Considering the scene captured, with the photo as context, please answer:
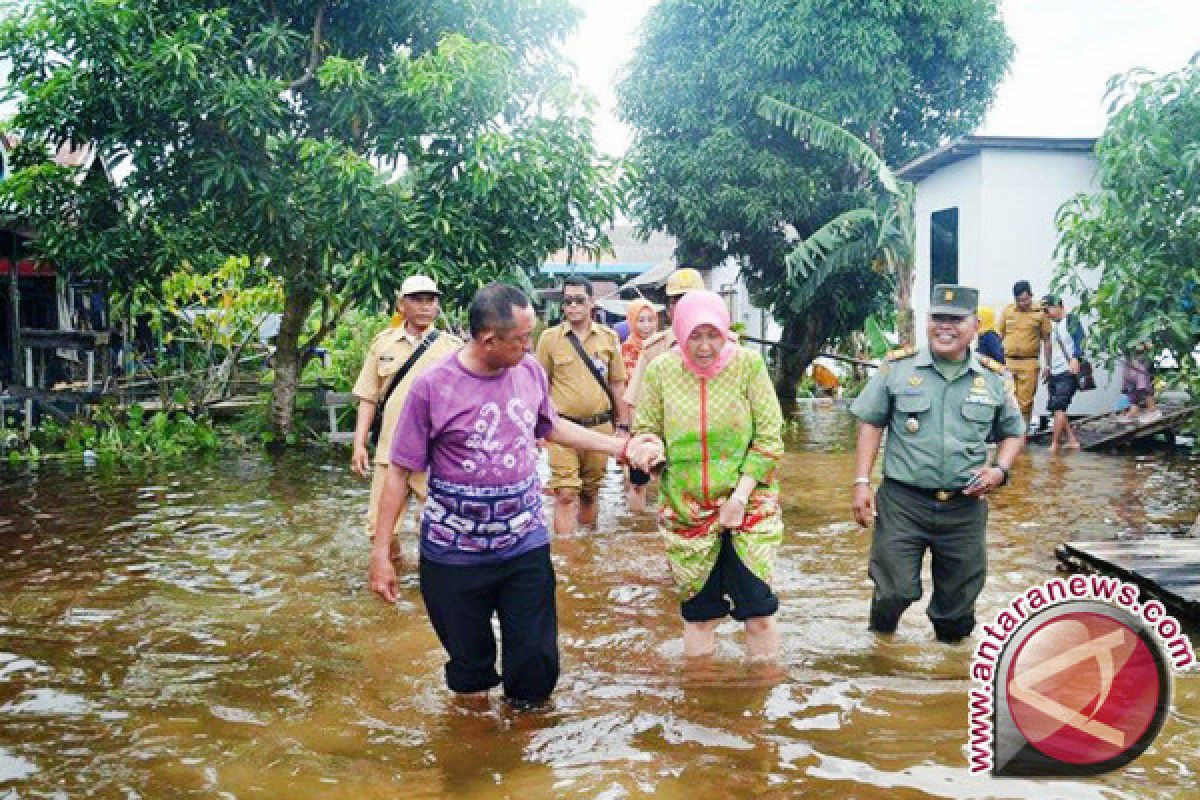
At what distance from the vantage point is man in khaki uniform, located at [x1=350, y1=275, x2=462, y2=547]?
674cm

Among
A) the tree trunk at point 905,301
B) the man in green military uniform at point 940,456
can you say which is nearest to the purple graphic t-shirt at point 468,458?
the man in green military uniform at point 940,456

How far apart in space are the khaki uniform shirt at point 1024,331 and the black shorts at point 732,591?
29.8 feet

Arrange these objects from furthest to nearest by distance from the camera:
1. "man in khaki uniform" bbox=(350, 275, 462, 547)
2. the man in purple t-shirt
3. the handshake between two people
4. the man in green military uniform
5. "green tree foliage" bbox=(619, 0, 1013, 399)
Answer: "green tree foliage" bbox=(619, 0, 1013, 399), "man in khaki uniform" bbox=(350, 275, 462, 547), the man in green military uniform, the handshake between two people, the man in purple t-shirt

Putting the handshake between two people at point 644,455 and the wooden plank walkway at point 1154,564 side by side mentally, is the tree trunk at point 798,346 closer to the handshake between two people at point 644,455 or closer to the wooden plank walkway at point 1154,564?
the wooden plank walkway at point 1154,564

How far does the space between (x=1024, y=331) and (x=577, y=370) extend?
23.1ft

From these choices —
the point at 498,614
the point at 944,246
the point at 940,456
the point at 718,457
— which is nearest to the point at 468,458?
the point at 498,614

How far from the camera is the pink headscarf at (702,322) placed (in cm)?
471

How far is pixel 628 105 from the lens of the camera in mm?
22859

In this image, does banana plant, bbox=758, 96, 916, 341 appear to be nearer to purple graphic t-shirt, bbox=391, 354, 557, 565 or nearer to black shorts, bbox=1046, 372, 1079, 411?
black shorts, bbox=1046, 372, 1079, 411

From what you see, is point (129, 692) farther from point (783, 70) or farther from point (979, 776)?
point (783, 70)

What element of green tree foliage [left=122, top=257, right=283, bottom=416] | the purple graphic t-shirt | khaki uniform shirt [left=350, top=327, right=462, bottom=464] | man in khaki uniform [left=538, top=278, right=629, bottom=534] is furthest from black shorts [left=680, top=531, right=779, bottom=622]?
green tree foliage [left=122, top=257, right=283, bottom=416]

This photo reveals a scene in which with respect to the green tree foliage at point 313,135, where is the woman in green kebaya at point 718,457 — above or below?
below

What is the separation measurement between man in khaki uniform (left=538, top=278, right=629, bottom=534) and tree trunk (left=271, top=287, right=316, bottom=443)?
6815 mm

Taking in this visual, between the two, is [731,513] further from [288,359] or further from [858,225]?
[858,225]
